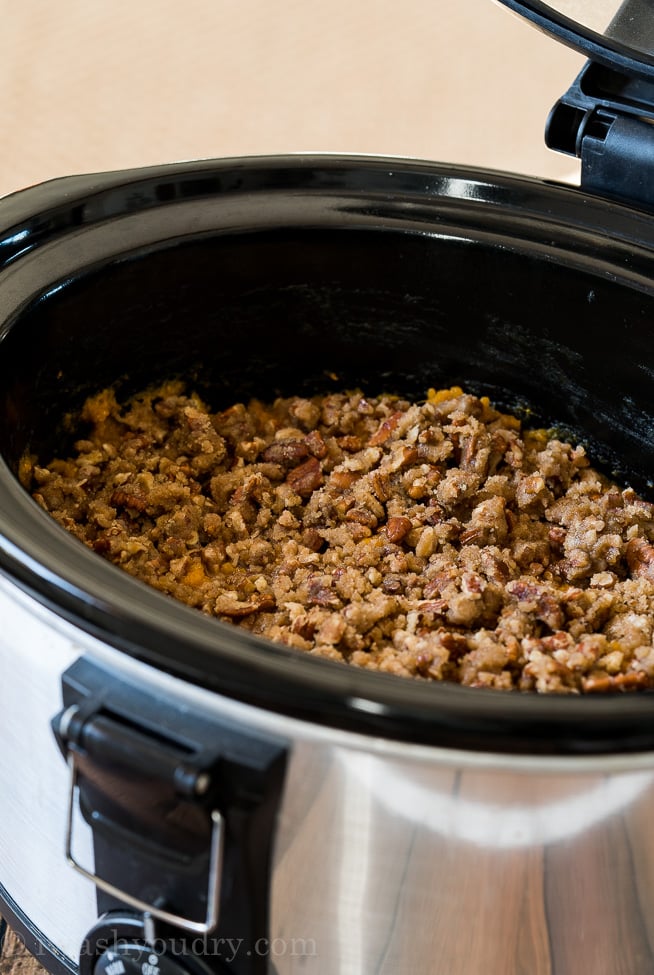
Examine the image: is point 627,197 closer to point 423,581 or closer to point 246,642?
point 423,581

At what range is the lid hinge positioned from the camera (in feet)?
3.52

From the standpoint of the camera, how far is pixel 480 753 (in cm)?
60

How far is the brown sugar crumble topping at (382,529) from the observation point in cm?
88

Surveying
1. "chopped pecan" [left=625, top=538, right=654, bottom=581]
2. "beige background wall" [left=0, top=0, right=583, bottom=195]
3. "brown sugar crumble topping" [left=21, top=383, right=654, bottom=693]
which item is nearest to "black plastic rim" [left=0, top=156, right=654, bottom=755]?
"brown sugar crumble topping" [left=21, top=383, right=654, bottom=693]

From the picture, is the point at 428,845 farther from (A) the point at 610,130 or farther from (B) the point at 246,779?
(A) the point at 610,130

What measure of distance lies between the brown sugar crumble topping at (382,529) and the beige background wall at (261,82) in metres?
1.24

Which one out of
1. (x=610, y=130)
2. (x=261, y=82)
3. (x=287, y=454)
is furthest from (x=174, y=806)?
(x=261, y=82)

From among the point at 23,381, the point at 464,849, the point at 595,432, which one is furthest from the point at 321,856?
the point at 595,432

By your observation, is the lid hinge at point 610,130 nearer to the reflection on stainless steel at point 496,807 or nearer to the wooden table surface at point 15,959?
the reflection on stainless steel at point 496,807

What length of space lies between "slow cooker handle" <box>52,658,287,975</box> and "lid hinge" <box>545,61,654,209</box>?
30.3 inches

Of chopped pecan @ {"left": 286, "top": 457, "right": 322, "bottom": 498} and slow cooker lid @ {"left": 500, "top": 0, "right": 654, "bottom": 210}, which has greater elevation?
slow cooker lid @ {"left": 500, "top": 0, "right": 654, "bottom": 210}

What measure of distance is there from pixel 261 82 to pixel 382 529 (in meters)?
1.82

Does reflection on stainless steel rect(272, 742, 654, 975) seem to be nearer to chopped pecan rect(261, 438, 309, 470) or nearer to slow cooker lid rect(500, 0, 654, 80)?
chopped pecan rect(261, 438, 309, 470)

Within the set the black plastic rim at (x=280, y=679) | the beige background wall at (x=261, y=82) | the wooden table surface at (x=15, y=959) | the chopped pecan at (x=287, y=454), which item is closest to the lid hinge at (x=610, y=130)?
the chopped pecan at (x=287, y=454)
